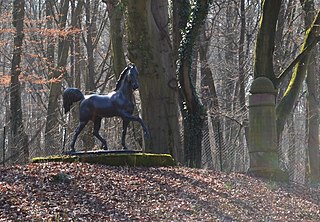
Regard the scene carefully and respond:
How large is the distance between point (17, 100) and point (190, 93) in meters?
9.04

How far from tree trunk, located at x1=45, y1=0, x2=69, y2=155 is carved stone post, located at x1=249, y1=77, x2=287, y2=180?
1073 cm

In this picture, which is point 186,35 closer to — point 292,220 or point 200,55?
point 292,220

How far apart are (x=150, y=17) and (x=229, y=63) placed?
660 inches

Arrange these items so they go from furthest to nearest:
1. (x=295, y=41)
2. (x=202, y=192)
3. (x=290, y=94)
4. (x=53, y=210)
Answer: (x=295, y=41) < (x=290, y=94) < (x=202, y=192) < (x=53, y=210)

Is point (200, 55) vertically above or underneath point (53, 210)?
above

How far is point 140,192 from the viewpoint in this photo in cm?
1021

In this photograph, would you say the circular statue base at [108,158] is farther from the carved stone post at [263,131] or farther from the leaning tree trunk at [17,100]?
the leaning tree trunk at [17,100]

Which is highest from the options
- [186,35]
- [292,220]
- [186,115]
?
[186,35]

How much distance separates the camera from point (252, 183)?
13469 millimetres

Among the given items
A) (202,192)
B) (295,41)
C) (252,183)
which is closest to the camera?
(202,192)

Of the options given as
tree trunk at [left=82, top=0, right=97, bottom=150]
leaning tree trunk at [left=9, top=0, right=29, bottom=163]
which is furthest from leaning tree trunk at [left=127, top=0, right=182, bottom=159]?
tree trunk at [left=82, top=0, right=97, bottom=150]

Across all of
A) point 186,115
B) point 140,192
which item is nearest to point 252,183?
point 140,192

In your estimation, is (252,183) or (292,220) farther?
(252,183)

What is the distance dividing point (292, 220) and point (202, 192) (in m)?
1.60
